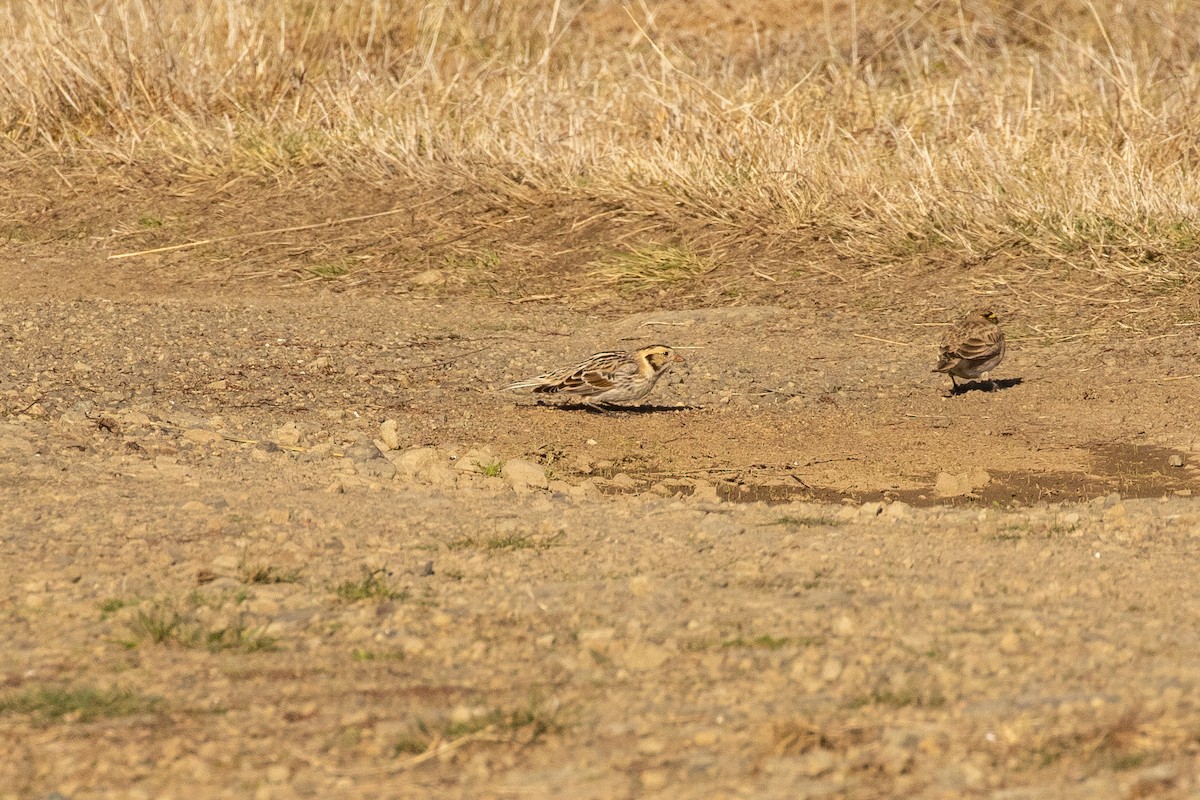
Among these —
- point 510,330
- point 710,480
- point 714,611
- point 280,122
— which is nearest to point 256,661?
point 714,611

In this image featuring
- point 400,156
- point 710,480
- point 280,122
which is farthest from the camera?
point 280,122

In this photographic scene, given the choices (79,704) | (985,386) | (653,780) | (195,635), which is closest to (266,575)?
(195,635)

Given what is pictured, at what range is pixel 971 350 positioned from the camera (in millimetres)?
8602

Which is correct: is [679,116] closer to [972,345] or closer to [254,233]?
[254,233]

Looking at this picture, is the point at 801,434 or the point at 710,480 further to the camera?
the point at 801,434

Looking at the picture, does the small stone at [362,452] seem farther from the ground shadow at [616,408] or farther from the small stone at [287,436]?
the ground shadow at [616,408]

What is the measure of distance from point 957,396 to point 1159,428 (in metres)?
1.15

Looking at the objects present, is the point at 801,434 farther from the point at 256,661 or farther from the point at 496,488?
the point at 256,661

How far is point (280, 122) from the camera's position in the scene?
1402cm

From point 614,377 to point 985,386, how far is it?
217 centimetres

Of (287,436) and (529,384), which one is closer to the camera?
(287,436)

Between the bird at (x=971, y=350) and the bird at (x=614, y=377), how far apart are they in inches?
59.9

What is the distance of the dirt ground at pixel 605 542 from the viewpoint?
11.9ft

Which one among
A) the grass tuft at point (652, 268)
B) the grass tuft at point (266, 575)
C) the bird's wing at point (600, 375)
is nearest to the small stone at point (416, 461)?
the bird's wing at point (600, 375)
